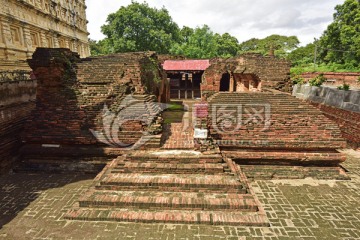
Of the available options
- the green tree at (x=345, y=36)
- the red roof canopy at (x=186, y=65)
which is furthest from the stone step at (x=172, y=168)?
the green tree at (x=345, y=36)

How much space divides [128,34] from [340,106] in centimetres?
3031

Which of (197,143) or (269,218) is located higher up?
(197,143)

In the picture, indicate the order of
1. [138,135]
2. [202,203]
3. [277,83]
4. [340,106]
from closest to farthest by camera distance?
[202,203] → [138,135] → [340,106] → [277,83]

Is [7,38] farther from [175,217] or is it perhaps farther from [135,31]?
[175,217]

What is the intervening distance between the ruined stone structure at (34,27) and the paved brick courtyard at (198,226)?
16401mm

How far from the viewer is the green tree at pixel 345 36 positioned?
67.7ft

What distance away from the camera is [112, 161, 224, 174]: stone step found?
5.98 m

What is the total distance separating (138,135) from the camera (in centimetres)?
712

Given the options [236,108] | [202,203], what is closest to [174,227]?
[202,203]

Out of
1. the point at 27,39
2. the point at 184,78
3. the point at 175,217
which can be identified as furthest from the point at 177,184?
the point at 27,39

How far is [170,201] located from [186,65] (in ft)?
56.4

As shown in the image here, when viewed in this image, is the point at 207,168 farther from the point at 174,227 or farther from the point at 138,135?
the point at 138,135

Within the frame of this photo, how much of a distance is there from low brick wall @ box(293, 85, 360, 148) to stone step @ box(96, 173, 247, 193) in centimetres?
684

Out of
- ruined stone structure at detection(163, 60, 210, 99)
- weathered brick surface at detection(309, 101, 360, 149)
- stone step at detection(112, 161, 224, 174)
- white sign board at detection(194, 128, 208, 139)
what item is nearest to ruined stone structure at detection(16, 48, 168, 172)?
stone step at detection(112, 161, 224, 174)
